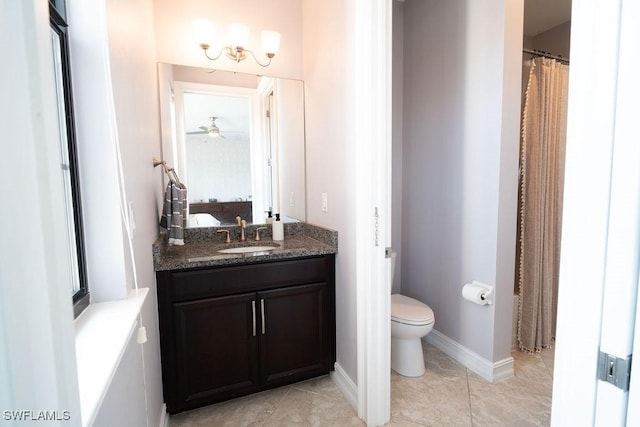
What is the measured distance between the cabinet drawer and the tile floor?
683mm

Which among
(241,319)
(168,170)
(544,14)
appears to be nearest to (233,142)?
(168,170)

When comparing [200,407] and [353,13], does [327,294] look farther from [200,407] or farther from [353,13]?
[353,13]

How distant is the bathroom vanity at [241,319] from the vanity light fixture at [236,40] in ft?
4.44

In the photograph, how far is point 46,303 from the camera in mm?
367

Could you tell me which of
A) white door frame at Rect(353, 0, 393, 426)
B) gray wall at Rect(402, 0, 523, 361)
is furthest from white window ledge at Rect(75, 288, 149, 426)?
gray wall at Rect(402, 0, 523, 361)

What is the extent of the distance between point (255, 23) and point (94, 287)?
207 cm

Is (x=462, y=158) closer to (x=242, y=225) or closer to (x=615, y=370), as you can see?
(x=242, y=225)

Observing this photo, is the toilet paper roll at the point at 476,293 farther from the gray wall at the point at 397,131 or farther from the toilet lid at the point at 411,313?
the gray wall at the point at 397,131

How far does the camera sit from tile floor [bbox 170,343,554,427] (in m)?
1.68

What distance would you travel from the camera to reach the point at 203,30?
6.63 ft

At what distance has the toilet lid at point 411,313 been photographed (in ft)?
6.61

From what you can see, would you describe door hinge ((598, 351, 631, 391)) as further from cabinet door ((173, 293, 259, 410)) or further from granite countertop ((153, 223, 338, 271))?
cabinet door ((173, 293, 259, 410))

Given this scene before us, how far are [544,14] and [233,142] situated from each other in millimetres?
2892

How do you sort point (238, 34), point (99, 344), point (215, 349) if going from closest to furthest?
point (99, 344), point (215, 349), point (238, 34)
